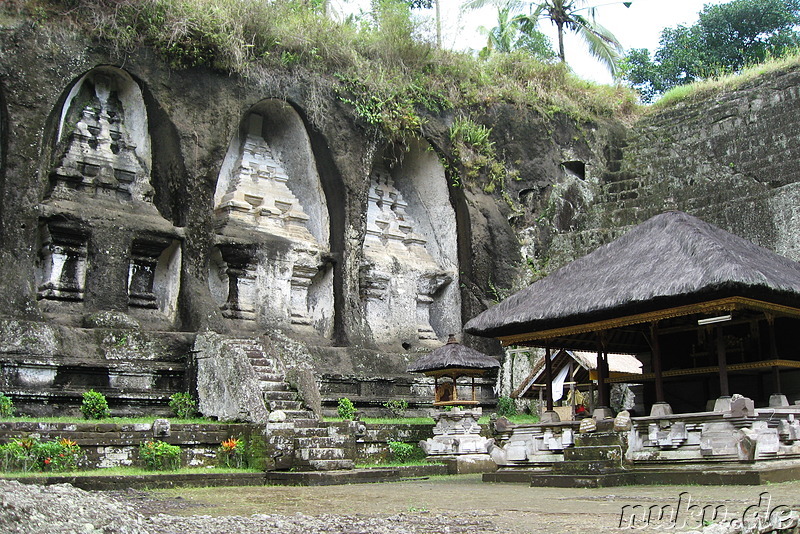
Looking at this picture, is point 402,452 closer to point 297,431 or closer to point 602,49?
point 297,431

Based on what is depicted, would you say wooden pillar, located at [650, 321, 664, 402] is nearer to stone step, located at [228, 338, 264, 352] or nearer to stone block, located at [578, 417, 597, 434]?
stone block, located at [578, 417, 597, 434]

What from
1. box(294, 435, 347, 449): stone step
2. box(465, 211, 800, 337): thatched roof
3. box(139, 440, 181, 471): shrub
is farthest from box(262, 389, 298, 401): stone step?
box(465, 211, 800, 337): thatched roof

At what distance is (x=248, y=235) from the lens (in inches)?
643

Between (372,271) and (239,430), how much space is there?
701cm

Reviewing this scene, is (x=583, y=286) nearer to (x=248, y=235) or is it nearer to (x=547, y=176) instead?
(x=248, y=235)

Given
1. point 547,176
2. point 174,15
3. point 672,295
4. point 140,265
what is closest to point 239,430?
point 140,265

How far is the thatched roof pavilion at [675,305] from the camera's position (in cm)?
1013

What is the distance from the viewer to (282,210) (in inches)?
688

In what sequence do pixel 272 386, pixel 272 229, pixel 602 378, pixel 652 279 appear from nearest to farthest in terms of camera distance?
pixel 652 279 → pixel 602 378 → pixel 272 386 → pixel 272 229

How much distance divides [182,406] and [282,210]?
5.38 meters

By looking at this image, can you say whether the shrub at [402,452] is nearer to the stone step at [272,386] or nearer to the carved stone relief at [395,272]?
the stone step at [272,386]

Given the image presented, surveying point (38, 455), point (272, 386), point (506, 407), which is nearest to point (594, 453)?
point (272, 386)

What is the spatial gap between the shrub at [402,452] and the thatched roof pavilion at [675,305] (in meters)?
2.62

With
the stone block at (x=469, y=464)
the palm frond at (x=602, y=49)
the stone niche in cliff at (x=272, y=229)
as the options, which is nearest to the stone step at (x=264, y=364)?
the stone block at (x=469, y=464)
